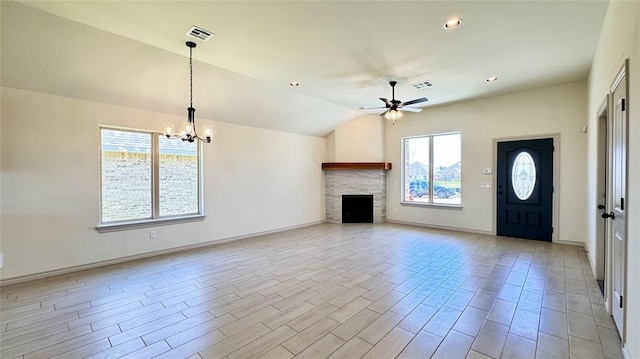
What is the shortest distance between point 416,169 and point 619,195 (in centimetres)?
502

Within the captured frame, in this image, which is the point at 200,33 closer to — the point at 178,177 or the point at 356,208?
the point at 178,177

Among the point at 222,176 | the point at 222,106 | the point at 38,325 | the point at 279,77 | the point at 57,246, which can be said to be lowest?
the point at 38,325

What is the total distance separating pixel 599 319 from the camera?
258 centimetres

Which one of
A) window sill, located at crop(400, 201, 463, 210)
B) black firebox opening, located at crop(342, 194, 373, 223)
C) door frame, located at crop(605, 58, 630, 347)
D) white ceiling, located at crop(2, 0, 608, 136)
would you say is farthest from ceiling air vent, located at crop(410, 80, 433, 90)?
black firebox opening, located at crop(342, 194, 373, 223)

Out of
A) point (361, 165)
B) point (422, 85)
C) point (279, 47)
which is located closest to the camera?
point (279, 47)

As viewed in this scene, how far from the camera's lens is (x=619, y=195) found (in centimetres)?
243

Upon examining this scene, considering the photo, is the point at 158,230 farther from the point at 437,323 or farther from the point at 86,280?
the point at 437,323

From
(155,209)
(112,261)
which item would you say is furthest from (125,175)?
(112,261)

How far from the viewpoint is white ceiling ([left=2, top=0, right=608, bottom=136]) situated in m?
2.76

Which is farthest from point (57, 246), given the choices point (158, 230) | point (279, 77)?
point (279, 77)

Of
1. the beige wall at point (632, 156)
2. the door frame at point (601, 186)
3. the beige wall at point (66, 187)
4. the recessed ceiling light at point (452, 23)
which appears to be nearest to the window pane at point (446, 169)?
the door frame at point (601, 186)

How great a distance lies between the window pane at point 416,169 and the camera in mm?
7219

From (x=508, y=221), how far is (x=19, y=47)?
8450 mm

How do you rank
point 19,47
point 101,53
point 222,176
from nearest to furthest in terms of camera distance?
1. point 19,47
2. point 101,53
3. point 222,176
